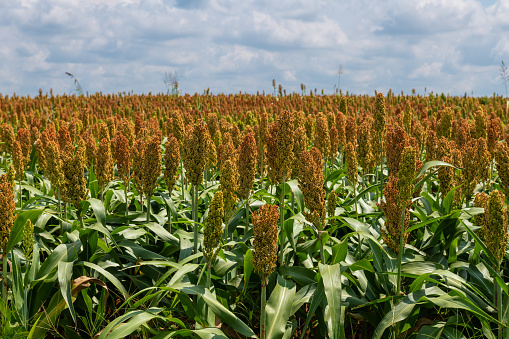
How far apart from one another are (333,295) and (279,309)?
401 millimetres

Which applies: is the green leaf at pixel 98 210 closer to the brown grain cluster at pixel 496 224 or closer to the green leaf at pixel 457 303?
the green leaf at pixel 457 303

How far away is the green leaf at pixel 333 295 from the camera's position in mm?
2926

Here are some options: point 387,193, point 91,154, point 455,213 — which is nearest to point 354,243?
point 455,213

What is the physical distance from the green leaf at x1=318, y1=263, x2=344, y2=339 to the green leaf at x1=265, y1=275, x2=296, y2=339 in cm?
30

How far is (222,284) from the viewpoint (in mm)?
3727

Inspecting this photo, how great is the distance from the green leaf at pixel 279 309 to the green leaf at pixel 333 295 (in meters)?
0.30

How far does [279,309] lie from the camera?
3127mm

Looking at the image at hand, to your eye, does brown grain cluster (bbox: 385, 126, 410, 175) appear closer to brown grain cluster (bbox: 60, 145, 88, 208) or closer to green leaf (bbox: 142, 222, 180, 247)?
green leaf (bbox: 142, 222, 180, 247)

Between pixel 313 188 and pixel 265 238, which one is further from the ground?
pixel 313 188

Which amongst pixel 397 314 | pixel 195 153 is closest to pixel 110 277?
pixel 195 153

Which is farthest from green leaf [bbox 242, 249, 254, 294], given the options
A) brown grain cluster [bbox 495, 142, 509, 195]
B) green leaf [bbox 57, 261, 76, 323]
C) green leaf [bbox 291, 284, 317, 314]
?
brown grain cluster [bbox 495, 142, 509, 195]

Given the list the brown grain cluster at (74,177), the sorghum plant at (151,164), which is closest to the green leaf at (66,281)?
the brown grain cluster at (74,177)

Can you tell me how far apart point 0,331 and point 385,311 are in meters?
2.93

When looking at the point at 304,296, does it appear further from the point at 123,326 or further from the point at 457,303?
the point at 123,326
